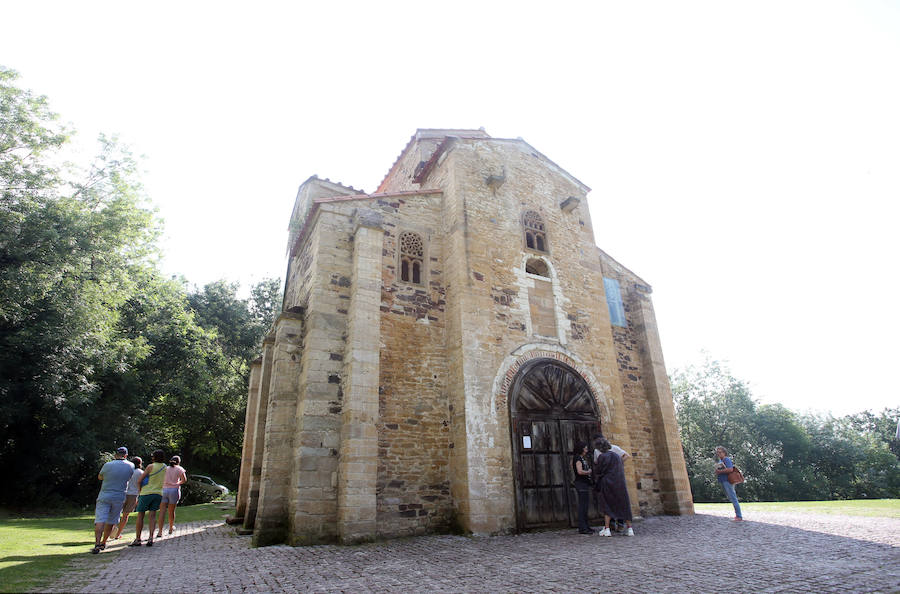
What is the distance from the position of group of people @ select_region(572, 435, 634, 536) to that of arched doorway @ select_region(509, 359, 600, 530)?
81 cm

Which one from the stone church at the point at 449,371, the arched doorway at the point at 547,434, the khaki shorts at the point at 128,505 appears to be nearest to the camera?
the stone church at the point at 449,371

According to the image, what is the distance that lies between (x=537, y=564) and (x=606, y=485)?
10.4 feet

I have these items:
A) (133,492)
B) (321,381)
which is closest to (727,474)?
(321,381)

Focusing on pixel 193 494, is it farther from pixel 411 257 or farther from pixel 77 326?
pixel 411 257

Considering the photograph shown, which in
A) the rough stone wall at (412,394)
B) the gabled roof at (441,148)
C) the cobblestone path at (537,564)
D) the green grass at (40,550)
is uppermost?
the gabled roof at (441,148)

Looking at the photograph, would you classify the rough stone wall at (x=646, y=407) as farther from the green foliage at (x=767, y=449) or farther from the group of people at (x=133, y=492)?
the green foliage at (x=767, y=449)

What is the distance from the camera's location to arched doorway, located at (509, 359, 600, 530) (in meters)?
9.76

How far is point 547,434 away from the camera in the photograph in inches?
412

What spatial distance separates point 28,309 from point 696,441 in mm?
39582

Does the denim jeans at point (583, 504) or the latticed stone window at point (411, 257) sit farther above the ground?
the latticed stone window at point (411, 257)

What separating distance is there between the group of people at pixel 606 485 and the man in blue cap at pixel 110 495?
28.5ft

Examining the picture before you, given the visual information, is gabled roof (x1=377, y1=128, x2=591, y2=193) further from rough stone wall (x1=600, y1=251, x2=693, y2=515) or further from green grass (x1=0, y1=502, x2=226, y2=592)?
green grass (x1=0, y1=502, x2=226, y2=592)

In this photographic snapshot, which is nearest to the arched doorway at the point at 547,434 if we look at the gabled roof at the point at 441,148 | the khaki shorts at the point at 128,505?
the gabled roof at the point at 441,148

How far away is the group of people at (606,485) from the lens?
8648mm
